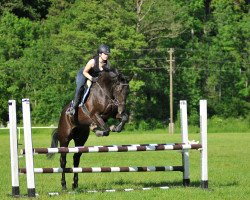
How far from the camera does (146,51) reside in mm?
72312

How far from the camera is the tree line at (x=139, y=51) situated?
227 feet

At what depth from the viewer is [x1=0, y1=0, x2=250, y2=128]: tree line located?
2724 inches

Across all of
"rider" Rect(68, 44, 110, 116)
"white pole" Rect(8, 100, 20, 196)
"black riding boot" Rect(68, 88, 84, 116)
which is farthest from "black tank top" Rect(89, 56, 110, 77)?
"white pole" Rect(8, 100, 20, 196)

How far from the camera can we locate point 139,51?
2761 inches

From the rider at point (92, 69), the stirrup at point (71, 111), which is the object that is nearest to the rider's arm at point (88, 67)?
the rider at point (92, 69)

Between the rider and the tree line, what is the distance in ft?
174

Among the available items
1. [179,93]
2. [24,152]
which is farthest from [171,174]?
[179,93]

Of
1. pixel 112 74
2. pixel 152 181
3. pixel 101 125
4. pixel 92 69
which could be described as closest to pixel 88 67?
pixel 92 69

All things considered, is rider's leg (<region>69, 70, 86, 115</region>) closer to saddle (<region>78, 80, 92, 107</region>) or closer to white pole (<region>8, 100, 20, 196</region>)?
saddle (<region>78, 80, 92, 107</region>)

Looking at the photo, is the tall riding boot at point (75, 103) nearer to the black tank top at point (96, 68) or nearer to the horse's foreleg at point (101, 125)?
the black tank top at point (96, 68)

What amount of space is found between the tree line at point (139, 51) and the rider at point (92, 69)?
52.9 m

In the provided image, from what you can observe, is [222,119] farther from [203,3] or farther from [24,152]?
[24,152]

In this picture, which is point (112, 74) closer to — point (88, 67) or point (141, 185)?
point (88, 67)

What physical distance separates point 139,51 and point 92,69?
56313 millimetres
